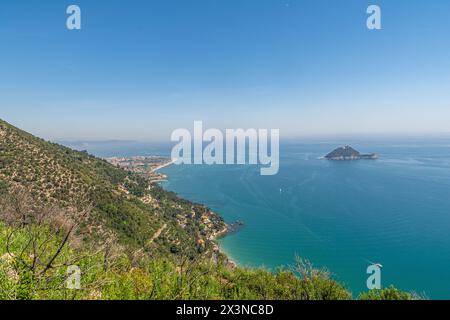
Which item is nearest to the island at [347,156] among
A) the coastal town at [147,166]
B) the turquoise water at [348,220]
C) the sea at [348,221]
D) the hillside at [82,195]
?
the turquoise water at [348,220]

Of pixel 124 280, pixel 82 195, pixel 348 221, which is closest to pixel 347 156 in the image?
pixel 348 221

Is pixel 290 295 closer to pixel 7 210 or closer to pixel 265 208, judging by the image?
pixel 7 210

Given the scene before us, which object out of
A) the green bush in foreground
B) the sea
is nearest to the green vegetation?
the green bush in foreground

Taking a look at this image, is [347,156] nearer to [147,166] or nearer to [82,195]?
[147,166]

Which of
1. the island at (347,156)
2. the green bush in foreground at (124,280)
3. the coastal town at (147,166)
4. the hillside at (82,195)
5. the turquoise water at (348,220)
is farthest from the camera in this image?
the island at (347,156)

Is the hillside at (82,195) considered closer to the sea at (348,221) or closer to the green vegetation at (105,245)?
the green vegetation at (105,245)

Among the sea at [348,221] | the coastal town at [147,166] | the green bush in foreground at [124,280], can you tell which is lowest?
the sea at [348,221]
